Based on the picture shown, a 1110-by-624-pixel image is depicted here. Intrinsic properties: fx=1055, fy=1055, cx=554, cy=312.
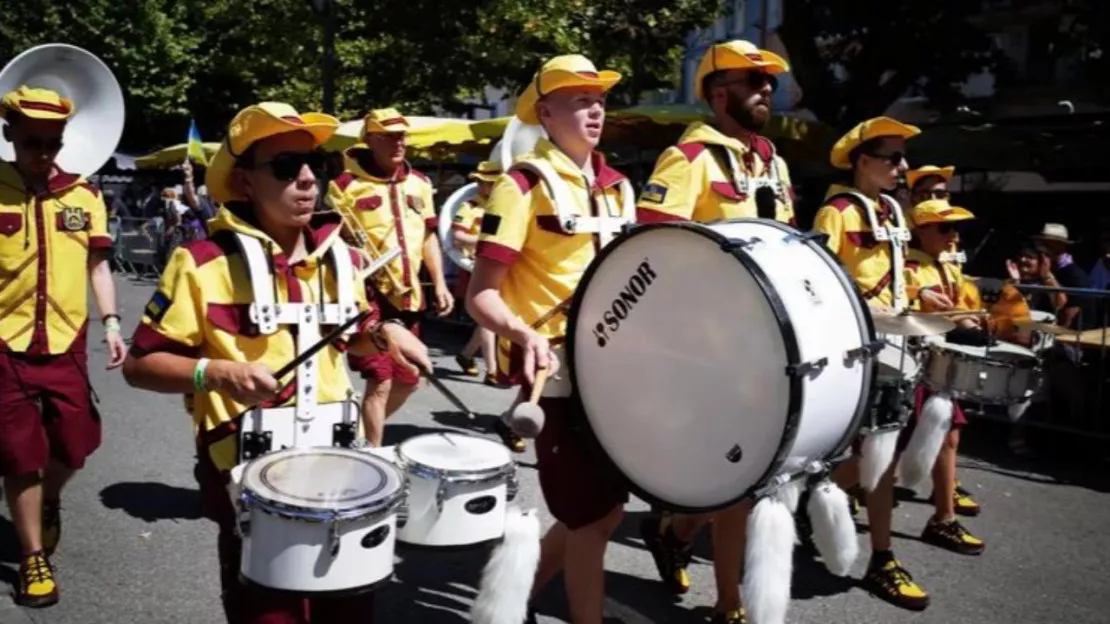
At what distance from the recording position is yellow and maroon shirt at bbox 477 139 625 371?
340 centimetres

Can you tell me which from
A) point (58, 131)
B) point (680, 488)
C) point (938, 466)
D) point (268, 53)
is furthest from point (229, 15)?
point (680, 488)

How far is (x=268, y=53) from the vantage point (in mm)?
19375

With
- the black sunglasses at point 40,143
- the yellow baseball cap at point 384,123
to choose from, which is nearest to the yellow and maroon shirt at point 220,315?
the black sunglasses at point 40,143

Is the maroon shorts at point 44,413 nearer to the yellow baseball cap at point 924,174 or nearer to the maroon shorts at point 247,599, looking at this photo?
the maroon shorts at point 247,599

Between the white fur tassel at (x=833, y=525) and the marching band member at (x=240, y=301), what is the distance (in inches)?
50.5

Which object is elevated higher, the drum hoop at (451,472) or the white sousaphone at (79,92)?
the white sousaphone at (79,92)

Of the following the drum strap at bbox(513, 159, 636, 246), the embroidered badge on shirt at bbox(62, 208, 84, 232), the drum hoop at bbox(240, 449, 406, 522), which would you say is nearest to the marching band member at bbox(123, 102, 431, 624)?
the drum hoop at bbox(240, 449, 406, 522)

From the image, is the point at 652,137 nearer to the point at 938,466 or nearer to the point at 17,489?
the point at 938,466

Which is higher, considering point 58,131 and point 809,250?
point 58,131

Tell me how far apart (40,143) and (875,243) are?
352 centimetres

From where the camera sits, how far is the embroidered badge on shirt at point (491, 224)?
340cm

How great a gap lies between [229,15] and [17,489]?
16.0 m

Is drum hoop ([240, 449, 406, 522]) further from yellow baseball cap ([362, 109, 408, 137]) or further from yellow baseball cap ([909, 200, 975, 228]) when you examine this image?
yellow baseball cap ([362, 109, 408, 137])

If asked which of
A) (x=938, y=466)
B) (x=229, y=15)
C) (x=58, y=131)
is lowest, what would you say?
(x=938, y=466)
